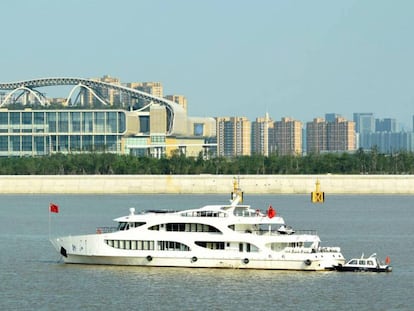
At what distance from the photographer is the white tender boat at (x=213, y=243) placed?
190ft

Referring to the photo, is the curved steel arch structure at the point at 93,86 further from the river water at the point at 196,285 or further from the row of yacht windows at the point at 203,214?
the row of yacht windows at the point at 203,214

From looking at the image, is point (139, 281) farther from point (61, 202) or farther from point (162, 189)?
point (162, 189)

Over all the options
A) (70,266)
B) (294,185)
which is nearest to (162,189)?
(294,185)

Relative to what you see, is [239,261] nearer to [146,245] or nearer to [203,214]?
[203,214]

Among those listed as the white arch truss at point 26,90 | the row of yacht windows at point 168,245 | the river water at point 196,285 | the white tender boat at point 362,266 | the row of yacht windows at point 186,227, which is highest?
the white arch truss at point 26,90

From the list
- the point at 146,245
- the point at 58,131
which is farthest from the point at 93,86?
the point at 146,245

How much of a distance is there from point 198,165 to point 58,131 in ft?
90.4

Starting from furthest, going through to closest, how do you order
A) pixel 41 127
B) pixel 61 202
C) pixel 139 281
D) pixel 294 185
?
pixel 41 127
pixel 294 185
pixel 61 202
pixel 139 281

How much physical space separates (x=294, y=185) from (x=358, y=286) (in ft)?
307

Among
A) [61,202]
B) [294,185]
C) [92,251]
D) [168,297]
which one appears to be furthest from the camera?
[294,185]

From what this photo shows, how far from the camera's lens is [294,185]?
487ft

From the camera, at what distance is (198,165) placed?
174875 millimetres

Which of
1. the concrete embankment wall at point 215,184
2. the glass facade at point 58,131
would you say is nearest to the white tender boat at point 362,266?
the concrete embankment wall at point 215,184

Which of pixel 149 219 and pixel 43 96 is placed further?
pixel 43 96
